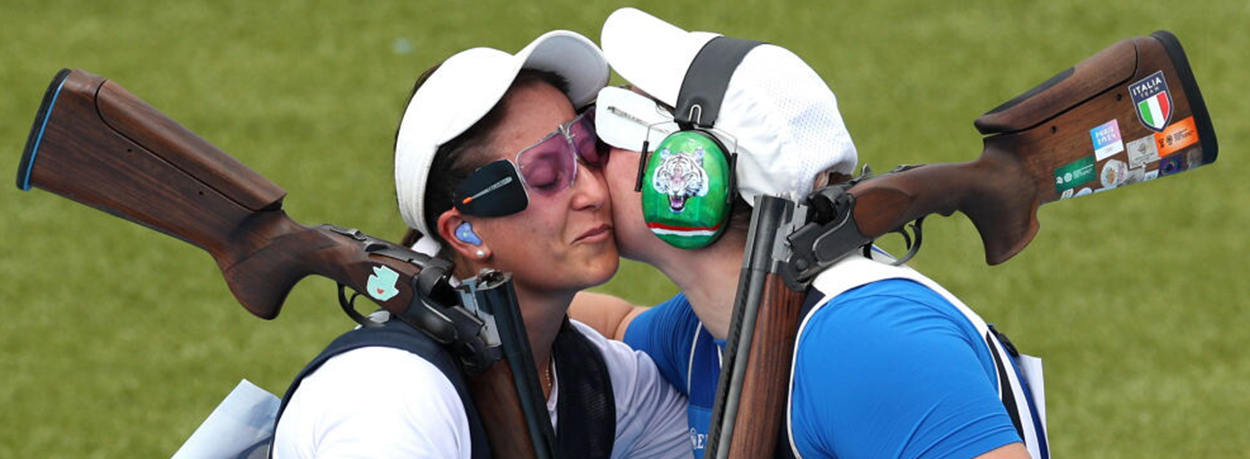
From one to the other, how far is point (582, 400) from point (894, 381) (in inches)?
57.4

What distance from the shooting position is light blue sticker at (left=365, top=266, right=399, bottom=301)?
5096 millimetres

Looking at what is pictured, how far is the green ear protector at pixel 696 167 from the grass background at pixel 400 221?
441 cm

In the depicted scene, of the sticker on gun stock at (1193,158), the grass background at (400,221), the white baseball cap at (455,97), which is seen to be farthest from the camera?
the grass background at (400,221)

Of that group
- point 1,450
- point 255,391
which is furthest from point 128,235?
point 255,391

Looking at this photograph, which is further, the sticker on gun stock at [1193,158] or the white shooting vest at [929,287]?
the sticker on gun stock at [1193,158]

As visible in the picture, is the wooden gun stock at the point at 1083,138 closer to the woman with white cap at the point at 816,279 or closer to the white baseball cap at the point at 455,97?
the woman with white cap at the point at 816,279

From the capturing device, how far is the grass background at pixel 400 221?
9414 millimetres

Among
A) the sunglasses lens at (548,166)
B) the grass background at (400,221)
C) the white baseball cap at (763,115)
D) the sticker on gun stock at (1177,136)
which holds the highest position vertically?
the sticker on gun stock at (1177,136)

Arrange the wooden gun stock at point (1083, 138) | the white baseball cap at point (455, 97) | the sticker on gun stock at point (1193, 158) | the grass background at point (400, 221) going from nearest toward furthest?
the white baseball cap at point (455, 97)
the wooden gun stock at point (1083, 138)
the sticker on gun stock at point (1193, 158)
the grass background at point (400, 221)

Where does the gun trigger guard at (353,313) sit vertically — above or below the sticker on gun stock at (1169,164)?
below

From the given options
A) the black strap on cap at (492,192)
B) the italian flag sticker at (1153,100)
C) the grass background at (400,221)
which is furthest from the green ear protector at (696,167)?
the grass background at (400,221)

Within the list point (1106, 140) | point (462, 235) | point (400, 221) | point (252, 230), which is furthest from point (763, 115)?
point (400, 221)

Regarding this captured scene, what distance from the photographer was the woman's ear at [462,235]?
5340mm

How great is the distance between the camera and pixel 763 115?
16.3 feet
